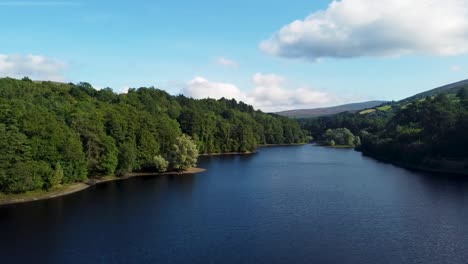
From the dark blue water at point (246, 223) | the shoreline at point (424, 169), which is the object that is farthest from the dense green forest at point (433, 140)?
the dark blue water at point (246, 223)

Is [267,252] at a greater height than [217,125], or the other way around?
[217,125]

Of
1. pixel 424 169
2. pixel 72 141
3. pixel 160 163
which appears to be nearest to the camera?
pixel 72 141

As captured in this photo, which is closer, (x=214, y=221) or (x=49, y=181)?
(x=214, y=221)

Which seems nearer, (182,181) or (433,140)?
(182,181)

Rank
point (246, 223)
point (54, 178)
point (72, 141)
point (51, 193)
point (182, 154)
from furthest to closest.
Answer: point (182, 154), point (72, 141), point (51, 193), point (54, 178), point (246, 223)

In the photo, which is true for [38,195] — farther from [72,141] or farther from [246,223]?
[246,223]

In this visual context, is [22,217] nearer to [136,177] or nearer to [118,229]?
[118,229]

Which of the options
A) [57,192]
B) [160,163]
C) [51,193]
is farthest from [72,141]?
[160,163]

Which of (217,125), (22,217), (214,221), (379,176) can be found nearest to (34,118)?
(22,217)
